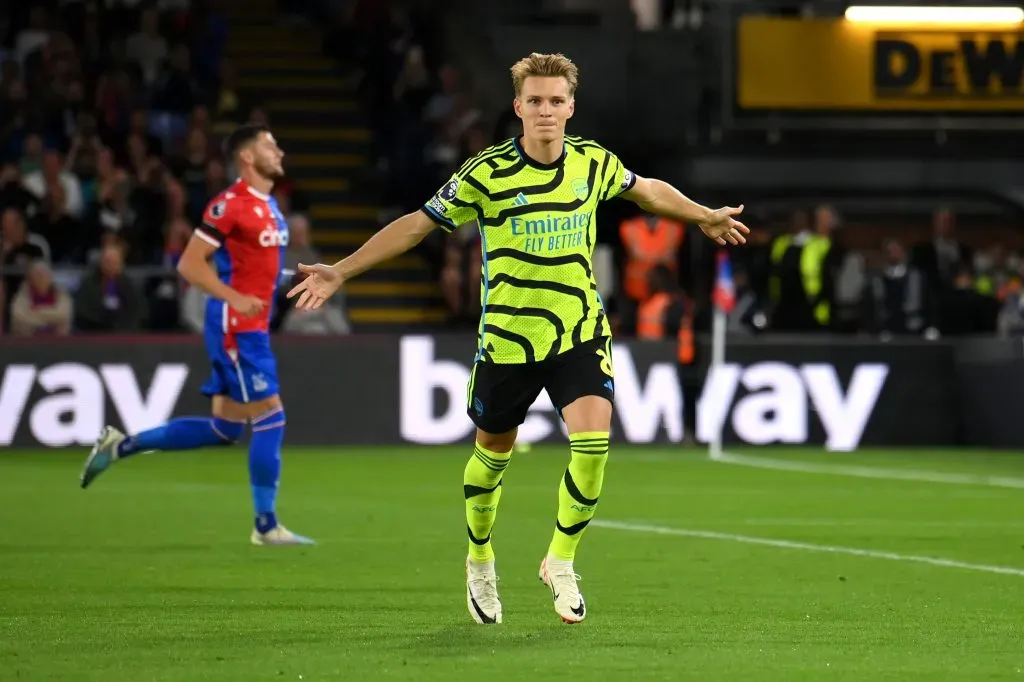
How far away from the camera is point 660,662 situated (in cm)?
725

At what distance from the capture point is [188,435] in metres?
12.3

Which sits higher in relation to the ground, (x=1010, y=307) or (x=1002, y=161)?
(x=1002, y=161)

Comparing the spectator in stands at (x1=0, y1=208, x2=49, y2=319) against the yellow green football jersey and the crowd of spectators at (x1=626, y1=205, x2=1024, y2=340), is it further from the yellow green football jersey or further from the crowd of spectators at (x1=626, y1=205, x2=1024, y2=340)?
the yellow green football jersey

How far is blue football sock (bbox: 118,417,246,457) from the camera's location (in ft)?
39.9

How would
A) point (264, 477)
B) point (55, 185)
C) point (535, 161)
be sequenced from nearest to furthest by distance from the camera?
point (535, 161)
point (264, 477)
point (55, 185)

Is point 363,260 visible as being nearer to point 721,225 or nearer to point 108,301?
point 721,225

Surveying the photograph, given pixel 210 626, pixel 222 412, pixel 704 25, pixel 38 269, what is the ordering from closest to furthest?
pixel 210 626 < pixel 222 412 < pixel 38 269 < pixel 704 25

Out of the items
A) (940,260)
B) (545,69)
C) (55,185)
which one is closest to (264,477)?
(545,69)

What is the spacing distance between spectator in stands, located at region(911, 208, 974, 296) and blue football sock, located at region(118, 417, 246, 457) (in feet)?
41.9

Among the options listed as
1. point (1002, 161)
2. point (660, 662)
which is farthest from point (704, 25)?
point (660, 662)

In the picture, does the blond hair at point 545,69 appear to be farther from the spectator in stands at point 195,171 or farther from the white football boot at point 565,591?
the spectator in stands at point 195,171

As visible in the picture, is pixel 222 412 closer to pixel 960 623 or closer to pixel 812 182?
pixel 960 623

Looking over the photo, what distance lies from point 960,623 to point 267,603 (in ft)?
9.62

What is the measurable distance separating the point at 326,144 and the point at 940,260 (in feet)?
26.6
